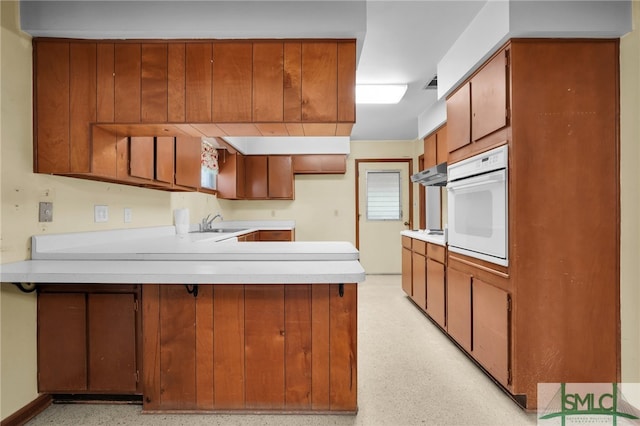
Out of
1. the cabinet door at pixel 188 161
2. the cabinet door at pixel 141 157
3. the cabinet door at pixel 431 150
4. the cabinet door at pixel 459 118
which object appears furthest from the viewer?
the cabinet door at pixel 431 150

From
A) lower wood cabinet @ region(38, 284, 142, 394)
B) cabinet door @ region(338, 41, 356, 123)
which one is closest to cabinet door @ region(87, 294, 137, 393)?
lower wood cabinet @ region(38, 284, 142, 394)

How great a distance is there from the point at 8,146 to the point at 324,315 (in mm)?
1855

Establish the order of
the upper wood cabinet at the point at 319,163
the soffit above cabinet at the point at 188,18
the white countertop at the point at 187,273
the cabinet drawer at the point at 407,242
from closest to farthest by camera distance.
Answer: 1. the white countertop at the point at 187,273
2. the soffit above cabinet at the point at 188,18
3. the cabinet drawer at the point at 407,242
4. the upper wood cabinet at the point at 319,163

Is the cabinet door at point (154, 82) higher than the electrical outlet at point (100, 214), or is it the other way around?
the cabinet door at point (154, 82)

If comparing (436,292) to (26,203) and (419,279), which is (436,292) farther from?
(26,203)

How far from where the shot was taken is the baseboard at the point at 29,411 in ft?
5.78

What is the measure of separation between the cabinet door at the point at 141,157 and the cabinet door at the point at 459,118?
230 cm

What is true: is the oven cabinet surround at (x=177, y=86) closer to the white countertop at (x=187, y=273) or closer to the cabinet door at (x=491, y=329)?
the white countertop at (x=187, y=273)

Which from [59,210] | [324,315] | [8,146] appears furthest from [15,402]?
[324,315]

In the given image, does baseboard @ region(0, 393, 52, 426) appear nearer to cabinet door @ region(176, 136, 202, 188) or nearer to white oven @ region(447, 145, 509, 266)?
cabinet door @ region(176, 136, 202, 188)

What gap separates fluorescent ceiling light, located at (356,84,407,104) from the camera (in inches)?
136

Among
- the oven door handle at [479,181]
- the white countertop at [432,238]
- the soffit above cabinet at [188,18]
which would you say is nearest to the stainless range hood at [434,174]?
the oven door handle at [479,181]

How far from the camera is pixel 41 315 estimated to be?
1.90 meters

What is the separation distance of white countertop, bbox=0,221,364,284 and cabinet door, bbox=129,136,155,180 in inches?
20.7
